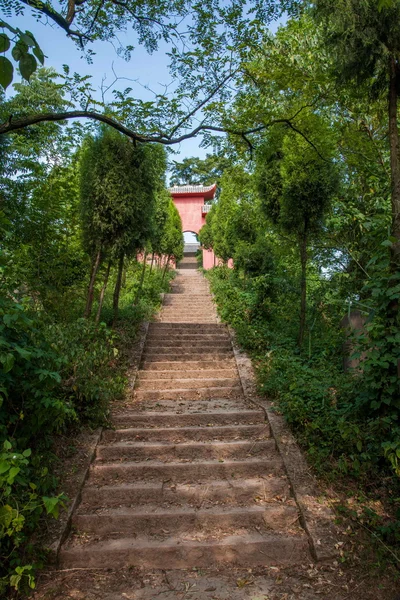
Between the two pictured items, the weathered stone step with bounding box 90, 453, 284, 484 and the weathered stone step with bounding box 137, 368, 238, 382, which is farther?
the weathered stone step with bounding box 137, 368, 238, 382

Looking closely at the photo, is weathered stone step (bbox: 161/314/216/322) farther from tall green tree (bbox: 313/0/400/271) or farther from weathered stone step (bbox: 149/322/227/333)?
tall green tree (bbox: 313/0/400/271)

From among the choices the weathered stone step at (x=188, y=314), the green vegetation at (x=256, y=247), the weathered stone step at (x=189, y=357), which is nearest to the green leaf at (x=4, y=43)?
the green vegetation at (x=256, y=247)

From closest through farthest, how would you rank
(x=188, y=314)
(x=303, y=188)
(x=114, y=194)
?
(x=303, y=188)
(x=114, y=194)
(x=188, y=314)

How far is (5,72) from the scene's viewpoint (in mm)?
1472

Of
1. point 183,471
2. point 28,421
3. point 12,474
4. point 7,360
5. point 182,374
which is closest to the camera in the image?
point 12,474

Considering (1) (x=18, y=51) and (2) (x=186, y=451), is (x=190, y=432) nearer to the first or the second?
(2) (x=186, y=451)

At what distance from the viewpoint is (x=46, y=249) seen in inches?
236

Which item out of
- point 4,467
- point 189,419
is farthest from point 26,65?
point 189,419

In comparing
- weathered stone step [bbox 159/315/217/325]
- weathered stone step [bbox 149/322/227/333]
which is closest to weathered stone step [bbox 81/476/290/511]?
weathered stone step [bbox 149/322/227/333]

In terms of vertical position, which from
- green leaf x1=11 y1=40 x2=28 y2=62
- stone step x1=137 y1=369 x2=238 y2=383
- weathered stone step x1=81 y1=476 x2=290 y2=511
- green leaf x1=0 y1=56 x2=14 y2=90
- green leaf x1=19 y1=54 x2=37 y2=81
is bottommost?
weathered stone step x1=81 y1=476 x2=290 y2=511

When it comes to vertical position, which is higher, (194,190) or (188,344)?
(194,190)

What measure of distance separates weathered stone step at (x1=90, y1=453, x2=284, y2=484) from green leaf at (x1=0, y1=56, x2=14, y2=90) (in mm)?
3306

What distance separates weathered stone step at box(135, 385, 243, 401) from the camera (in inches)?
221

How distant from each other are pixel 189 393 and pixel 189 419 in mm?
927
